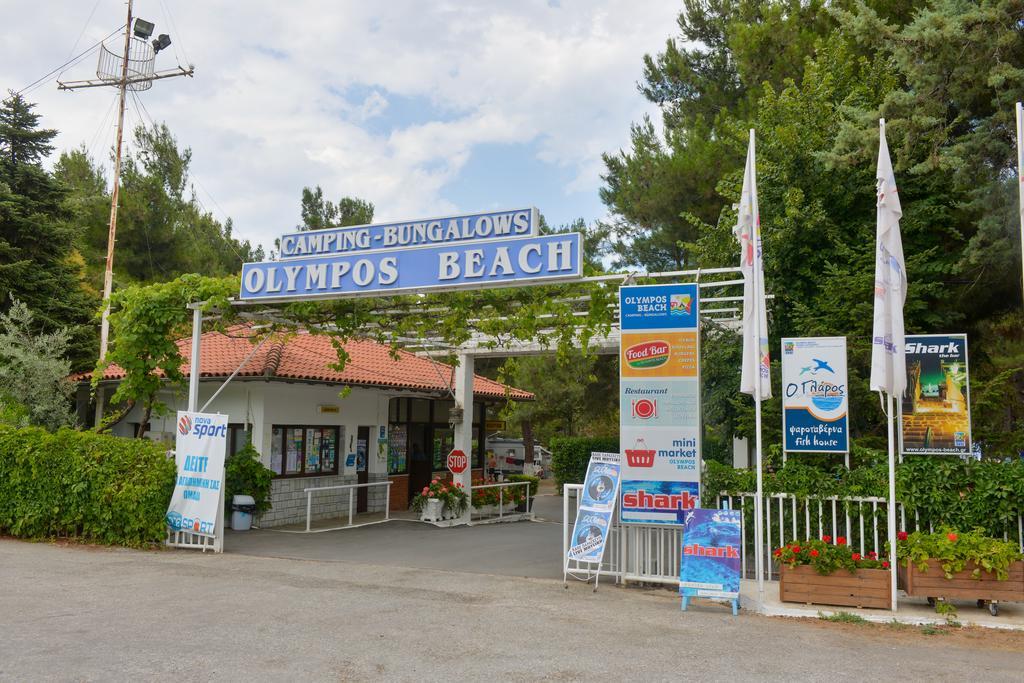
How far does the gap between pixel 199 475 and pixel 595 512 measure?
226 inches

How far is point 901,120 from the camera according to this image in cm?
1229

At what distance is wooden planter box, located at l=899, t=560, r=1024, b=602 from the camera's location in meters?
7.47

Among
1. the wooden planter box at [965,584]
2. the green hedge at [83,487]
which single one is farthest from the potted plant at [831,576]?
the green hedge at [83,487]

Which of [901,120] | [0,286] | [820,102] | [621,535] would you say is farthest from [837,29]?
[0,286]

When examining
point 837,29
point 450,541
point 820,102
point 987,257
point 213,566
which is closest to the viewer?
point 213,566

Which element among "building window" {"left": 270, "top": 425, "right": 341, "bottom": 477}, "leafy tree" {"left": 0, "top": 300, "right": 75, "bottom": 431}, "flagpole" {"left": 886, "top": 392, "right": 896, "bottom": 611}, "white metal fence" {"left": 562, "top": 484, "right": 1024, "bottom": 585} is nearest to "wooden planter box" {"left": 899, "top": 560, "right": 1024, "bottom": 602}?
"flagpole" {"left": 886, "top": 392, "right": 896, "bottom": 611}

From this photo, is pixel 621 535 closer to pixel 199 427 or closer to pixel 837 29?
pixel 199 427

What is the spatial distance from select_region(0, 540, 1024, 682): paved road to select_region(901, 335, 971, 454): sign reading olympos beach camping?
417 centimetres

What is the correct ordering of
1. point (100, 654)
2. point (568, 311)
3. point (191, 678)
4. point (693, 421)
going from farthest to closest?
point (568, 311) → point (693, 421) → point (100, 654) → point (191, 678)

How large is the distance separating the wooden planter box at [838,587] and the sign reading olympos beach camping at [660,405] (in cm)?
133

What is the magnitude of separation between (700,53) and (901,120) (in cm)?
997

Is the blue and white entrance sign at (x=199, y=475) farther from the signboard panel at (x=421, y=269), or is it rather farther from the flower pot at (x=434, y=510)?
the flower pot at (x=434, y=510)

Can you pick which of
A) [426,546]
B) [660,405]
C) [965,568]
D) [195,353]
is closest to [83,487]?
[195,353]

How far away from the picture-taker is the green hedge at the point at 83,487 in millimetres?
11359
